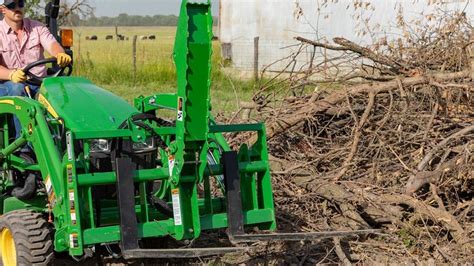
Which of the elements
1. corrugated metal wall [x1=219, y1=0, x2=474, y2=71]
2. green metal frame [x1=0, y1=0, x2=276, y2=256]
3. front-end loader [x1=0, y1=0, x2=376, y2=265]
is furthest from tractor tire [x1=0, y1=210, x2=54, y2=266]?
corrugated metal wall [x1=219, y1=0, x2=474, y2=71]

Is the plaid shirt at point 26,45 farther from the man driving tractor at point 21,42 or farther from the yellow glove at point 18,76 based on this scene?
the yellow glove at point 18,76

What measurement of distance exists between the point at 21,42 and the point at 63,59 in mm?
458

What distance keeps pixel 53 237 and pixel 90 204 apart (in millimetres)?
477

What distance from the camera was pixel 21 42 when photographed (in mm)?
6328

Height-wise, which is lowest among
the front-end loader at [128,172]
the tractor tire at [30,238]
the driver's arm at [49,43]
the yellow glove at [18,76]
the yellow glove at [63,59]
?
the tractor tire at [30,238]

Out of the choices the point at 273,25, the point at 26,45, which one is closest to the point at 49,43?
the point at 26,45

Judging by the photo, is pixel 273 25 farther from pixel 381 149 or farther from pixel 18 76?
pixel 18 76

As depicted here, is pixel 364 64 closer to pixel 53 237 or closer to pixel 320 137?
pixel 320 137

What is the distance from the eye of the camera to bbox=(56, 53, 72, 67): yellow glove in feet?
20.1

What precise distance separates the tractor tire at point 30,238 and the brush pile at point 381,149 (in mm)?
1795

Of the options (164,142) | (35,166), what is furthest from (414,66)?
(35,166)

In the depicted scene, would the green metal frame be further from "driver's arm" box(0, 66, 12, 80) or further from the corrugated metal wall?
the corrugated metal wall

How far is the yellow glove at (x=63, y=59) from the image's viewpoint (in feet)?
20.1

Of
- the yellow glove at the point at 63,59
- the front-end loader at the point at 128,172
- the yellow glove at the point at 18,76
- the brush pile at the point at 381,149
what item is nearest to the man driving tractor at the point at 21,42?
the yellow glove at the point at 63,59
